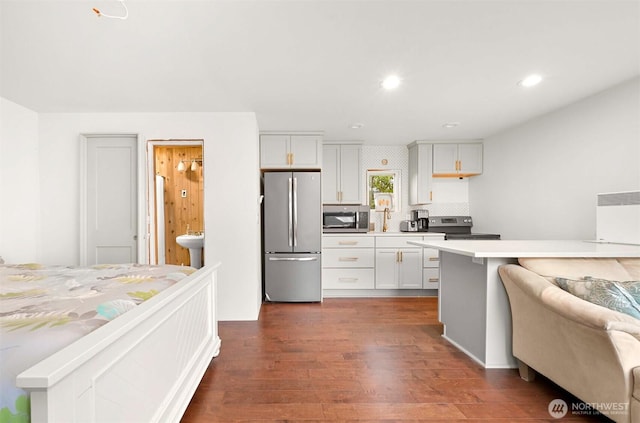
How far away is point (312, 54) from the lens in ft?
6.49

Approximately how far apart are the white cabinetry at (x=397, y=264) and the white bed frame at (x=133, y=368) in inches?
103

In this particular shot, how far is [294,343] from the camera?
255 cm

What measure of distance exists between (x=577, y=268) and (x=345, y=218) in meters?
2.68

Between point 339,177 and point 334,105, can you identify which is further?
point 339,177

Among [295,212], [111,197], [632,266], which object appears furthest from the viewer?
[295,212]

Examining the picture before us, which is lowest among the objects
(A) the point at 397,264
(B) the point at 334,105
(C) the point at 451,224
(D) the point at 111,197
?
(A) the point at 397,264

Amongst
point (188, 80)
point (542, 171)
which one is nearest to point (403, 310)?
point (542, 171)

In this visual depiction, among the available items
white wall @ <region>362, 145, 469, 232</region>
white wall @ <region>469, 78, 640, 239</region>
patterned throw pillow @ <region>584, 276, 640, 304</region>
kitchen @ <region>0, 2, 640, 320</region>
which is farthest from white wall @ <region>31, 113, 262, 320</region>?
white wall @ <region>469, 78, 640, 239</region>

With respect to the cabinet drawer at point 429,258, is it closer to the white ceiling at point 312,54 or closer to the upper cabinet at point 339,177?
the upper cabinet at point 339,177

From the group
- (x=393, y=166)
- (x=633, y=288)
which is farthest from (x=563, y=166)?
(x=393, y=166)

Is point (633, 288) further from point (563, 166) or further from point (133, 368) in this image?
point (133, 368)

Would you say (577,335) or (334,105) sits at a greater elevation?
(334,105)

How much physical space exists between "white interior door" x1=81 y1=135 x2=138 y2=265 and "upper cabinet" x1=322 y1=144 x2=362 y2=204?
7.97ft

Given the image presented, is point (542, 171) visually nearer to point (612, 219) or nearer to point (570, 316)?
point (612, 219)
